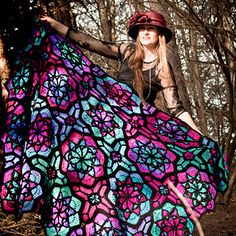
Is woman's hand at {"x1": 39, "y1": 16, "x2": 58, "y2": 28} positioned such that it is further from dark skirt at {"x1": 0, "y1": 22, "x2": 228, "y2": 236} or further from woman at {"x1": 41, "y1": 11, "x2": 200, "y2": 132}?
woman at {"x1": 41, "y1": 11, "x2": 200, "y2": 132}

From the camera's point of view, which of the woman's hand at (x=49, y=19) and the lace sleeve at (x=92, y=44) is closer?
the woman's hand at (x=49, y=19)

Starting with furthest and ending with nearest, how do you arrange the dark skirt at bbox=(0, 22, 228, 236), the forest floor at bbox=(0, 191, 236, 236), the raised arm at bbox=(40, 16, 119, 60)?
the raised arm at bbox=(40, 16, 119, 60), the forest floor at bbox=(0, 191, 236, 236), the dark skirt at bbox=(0, 22, 228, 236)

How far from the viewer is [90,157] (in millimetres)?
2787

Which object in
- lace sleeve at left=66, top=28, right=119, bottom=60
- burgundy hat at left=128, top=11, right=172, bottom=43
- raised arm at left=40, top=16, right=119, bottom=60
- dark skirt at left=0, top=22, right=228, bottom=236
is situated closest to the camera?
dark skirt at left=0, top=22, right=228, bottom=236

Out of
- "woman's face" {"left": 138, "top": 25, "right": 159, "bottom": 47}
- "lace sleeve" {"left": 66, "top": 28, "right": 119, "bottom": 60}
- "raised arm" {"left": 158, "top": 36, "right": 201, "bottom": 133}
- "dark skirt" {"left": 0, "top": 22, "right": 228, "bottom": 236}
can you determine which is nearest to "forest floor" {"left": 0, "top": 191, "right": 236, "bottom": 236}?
"dark skirt" {"left": 0, "top": 22, "right": 228, "bottom": 236}

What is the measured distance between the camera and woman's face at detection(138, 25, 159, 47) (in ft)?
12.5

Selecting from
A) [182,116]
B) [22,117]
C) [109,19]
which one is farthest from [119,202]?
[109,19]

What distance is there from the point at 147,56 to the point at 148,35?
0.16 meters

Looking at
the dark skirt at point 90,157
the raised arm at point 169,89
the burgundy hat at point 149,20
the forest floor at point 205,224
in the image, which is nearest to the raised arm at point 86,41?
the dark skirt at point 90,157

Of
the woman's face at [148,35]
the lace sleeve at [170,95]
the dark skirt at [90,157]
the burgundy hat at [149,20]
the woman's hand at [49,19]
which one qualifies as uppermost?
the burgundy hat at [149,20]

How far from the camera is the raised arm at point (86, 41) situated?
3.41 metres

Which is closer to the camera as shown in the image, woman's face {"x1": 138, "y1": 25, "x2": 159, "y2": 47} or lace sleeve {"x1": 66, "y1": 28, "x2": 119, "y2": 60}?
lace sleeve {"x1": 66, "y1": 28, "x2": 119, "y2": 60}

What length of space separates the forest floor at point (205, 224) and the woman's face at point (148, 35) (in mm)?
1517

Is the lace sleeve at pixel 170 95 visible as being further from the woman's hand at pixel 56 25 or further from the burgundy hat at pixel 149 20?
the woman's hand at pixel 56 25
